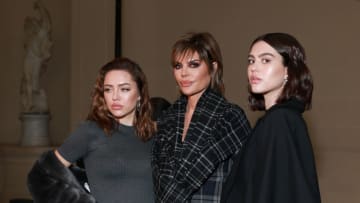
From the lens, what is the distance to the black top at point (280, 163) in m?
1.64

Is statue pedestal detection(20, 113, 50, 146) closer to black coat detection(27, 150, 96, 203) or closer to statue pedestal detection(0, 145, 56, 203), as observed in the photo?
statue pedestal detection(0, 145, 56, 203)

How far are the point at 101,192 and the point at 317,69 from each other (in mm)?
2700

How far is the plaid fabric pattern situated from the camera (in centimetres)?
204

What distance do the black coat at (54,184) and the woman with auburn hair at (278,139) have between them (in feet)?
1.98

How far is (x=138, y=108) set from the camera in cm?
226

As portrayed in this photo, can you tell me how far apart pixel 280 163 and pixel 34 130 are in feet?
14.5

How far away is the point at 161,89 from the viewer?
17.9ft

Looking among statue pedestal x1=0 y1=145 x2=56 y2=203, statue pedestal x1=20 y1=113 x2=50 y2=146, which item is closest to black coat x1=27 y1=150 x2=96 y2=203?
statue pedestal x1=0 y1=145 x2=56 y2=203

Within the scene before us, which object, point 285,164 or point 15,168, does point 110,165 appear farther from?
point 15,168

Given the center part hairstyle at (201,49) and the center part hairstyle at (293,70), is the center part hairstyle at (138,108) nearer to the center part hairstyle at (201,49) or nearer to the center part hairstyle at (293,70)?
the center part hairstyle at (201,49)

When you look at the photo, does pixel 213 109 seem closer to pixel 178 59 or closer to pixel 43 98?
pixel 178 59

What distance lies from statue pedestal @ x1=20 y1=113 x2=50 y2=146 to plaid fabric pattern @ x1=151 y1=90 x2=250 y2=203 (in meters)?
3.79

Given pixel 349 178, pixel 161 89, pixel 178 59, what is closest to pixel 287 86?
pixel 178 59

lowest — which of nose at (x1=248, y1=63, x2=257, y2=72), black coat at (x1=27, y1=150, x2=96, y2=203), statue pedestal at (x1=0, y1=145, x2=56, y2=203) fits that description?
statue pedestal at (x1=0, y1=145, x2=56, y2=203)
